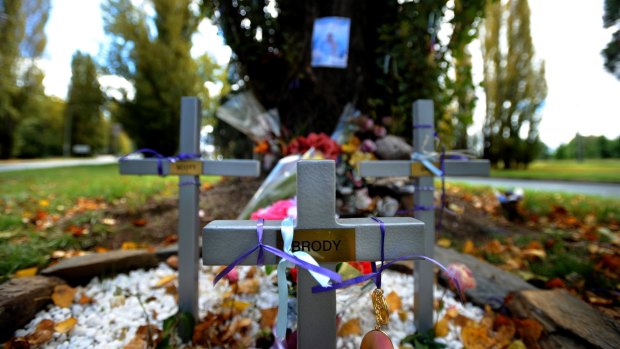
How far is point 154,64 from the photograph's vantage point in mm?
11547

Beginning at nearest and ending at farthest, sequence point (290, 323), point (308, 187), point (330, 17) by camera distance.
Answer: point (308, 187)
point (290, 323)
point (330, 17)

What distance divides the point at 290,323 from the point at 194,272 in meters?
0.44

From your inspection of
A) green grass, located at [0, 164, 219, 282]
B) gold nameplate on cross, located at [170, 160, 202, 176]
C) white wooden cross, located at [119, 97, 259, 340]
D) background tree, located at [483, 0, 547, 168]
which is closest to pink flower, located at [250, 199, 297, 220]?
white wooden cross, located at [119, 97, 259, 340]

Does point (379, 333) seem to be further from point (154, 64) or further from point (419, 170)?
point (154, 64)

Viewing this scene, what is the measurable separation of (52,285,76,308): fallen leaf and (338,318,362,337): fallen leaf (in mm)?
1202

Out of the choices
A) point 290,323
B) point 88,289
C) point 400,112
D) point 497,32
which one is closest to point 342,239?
point 290,323

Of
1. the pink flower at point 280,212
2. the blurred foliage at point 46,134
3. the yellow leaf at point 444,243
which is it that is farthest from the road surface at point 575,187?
the blurred foliage at point 46,134

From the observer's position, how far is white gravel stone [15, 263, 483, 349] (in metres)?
1.14

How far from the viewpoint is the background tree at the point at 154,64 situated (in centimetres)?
1159

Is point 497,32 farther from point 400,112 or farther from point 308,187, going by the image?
point 308,187

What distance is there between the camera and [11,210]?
292 cm

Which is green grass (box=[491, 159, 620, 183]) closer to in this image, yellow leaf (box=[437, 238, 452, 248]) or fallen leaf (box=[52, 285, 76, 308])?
yellow leaf (box=[437, 238, 452, 248])

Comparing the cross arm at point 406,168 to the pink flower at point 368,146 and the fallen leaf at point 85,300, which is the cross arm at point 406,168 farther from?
the fallen leaf at point 85,300

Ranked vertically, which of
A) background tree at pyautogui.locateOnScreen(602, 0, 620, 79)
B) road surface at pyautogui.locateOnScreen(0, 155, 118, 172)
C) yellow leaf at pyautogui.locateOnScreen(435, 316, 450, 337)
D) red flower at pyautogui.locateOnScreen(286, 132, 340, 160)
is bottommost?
yellow leaf at pyautogui.locateOnScreen(435, 316, 450, 337)
